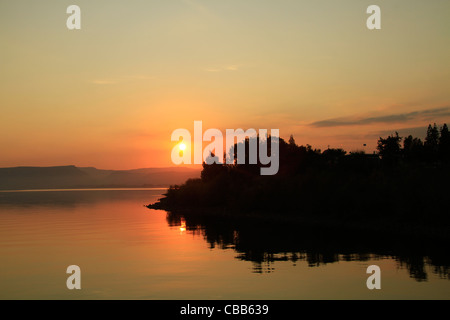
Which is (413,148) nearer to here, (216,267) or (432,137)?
(432,137)

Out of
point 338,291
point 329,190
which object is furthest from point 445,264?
point 329,190

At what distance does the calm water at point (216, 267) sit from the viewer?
23.7m

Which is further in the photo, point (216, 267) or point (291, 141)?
point (291, 141)

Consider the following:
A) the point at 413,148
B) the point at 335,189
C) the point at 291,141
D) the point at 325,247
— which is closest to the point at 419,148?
the point at 413,148

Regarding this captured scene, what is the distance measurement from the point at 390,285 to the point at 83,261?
72.2ft

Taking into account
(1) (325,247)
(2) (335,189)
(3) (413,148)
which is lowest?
(1) (325,247)

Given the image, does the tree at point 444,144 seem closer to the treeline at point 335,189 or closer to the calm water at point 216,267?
the treeline at point 335,189

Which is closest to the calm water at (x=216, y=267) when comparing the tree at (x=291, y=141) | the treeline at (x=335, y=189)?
the treeline at (x=335, y=189)

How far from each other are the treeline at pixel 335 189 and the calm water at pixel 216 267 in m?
8.69

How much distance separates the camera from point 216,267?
30969mm

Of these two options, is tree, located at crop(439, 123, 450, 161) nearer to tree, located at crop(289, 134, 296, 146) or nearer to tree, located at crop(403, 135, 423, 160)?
tree, located at crop(403, 135, 423, 160)

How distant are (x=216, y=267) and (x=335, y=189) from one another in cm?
3505
